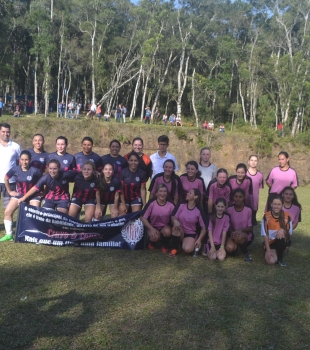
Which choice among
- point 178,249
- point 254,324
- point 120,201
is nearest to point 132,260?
point 178,249

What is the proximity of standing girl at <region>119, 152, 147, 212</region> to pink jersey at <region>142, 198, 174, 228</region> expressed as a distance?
69 cm

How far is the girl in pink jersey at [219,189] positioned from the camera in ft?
23.3

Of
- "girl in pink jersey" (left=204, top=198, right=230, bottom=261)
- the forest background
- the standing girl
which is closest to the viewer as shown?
"girl in pink jersey" (left=204, top=198, right=230, bottom=261)

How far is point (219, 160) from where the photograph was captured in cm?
3052

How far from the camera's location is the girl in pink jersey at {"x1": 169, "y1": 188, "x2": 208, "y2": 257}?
6541 millimetres

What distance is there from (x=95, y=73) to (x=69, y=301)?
36.2 meters

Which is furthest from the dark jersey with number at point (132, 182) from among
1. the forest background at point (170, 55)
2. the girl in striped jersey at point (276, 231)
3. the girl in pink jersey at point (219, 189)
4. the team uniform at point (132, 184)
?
the forest background at point (170, 55)

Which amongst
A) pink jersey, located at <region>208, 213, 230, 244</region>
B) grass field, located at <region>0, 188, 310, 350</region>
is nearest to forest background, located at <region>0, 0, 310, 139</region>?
pink jersey, located at <region>208, 213, 230, 244</region>

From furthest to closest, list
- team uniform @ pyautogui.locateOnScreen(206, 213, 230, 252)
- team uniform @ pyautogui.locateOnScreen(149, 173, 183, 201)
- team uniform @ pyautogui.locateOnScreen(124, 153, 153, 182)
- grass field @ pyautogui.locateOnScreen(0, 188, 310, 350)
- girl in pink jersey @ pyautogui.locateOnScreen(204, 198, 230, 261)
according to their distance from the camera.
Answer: team uniform @ pyautogui.locateOnScreen(124, 153, 153, 182)
team uniform @ pyautogui.locateOnScreen(149, 173, 183, 201)
team uniform @ pyautogui.locateOnScreen(206, 213, 230, 252)
girl in pink jersey @ pyautogui.locateOnScreen(204, 198, 230, 261)
grass field @ pyautogui.locateOnScreen(0, 188, 310, 350)

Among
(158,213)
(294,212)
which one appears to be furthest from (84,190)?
(294,212)

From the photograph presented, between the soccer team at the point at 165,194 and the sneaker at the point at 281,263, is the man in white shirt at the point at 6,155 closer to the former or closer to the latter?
the soccer team at the point at 165,194

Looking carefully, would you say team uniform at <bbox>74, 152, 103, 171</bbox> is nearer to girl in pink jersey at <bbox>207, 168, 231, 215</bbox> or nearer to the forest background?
girl in pink jersey at <bbox>207, 168, 231, 215</bbox>

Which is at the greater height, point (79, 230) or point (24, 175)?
point (24, 175)

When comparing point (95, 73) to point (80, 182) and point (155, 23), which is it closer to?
point (155, 23)
